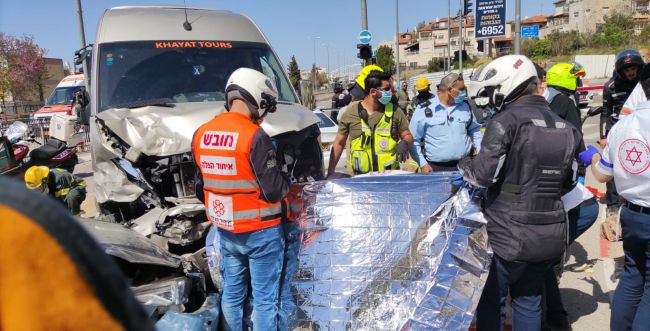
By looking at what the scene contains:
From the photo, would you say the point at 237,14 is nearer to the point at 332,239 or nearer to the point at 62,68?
the point at 332,239

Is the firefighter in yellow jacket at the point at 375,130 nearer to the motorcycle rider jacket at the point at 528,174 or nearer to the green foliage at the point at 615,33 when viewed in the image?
the motorcycle rider jacket at the point at 528,174

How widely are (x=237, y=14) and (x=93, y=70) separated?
6.33ft

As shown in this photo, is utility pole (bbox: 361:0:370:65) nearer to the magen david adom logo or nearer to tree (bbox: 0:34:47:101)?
the magen david adom logo

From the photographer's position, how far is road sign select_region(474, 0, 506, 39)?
22.2 meters

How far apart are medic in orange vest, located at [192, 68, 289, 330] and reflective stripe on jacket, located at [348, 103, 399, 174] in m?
1.79

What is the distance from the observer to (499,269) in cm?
289

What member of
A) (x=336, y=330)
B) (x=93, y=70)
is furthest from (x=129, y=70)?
(x=336, y=330)

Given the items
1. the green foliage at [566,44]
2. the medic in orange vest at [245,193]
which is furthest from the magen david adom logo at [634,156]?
the green foliage at [566,44]

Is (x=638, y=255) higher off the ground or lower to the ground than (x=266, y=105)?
lower

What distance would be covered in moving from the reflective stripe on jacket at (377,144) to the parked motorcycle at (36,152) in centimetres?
602

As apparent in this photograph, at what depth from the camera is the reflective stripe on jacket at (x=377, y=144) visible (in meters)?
4.79

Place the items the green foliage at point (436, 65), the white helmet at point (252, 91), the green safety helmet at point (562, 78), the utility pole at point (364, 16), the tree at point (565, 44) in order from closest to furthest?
1. the white helmet at point (252, 91)
2. the green safety helmet at point (562, 78)
3. the utility pole at point (364, 16)
4. the tree at point (565, 44)
5. the green foliage at point (436, 65)

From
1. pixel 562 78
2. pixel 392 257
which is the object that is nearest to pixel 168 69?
pixel 392 257

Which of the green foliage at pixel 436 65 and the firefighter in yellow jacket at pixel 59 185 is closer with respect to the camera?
the firefighter in yellow jacket at pixel 59 185
